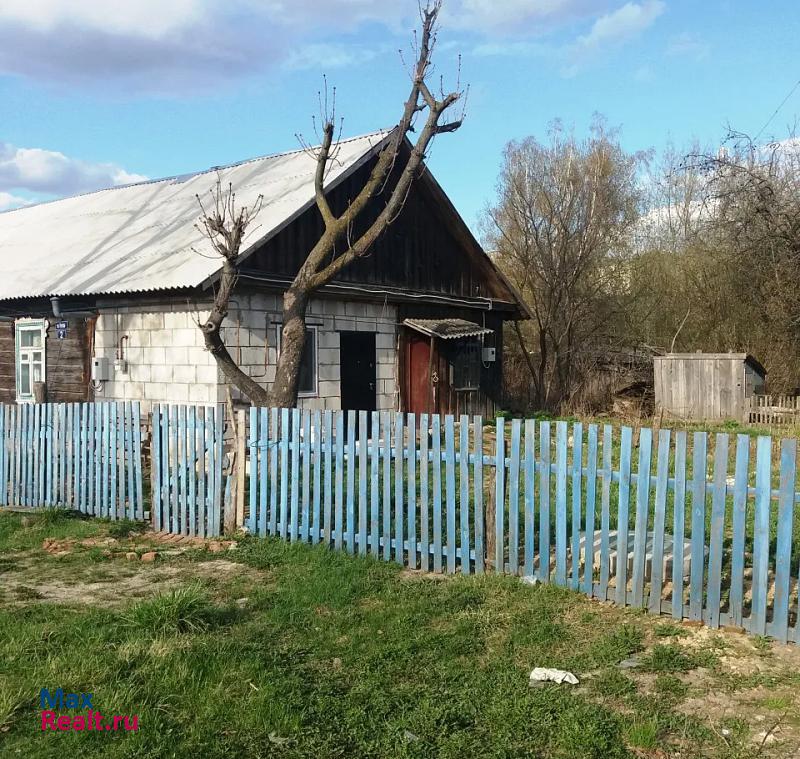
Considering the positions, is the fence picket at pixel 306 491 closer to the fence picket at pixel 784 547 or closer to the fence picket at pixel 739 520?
the fence picket at pixel 739 520

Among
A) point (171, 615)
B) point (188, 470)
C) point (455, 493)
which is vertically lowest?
point (171, 615)

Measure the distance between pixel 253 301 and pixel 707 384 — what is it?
38.7 feet

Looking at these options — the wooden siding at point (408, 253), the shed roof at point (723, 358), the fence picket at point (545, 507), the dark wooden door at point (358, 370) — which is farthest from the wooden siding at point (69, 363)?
the shed roof at point (723, 358)

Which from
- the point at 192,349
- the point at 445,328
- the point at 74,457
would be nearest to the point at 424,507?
the point at 74,457

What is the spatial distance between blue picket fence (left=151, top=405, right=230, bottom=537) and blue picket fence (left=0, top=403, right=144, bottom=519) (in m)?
0.39

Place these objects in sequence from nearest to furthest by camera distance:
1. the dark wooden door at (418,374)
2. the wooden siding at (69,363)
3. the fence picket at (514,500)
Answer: the fence picket at (514,500) < the wooden siding at (69,363) < the dark wooden door at (418,374)

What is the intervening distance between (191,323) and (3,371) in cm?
588

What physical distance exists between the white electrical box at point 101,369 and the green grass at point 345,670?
808 cm

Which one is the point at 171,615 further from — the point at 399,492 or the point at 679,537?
the point at 679,537

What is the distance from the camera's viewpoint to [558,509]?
571 cm

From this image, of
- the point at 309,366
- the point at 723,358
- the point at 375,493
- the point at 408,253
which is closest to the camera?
the point at 375,493

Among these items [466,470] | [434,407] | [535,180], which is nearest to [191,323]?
[434,407]

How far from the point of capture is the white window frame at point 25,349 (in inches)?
569

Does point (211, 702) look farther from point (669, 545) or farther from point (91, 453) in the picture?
point (91, 453)
